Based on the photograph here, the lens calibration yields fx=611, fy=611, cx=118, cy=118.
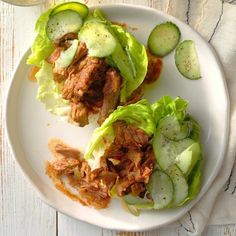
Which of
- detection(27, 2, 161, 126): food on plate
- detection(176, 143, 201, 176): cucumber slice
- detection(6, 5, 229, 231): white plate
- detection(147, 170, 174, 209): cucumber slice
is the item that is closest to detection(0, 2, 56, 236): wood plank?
detection(6, 5, 229, 231): white plate

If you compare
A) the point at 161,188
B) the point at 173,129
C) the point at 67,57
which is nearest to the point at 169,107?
the point at 173,129

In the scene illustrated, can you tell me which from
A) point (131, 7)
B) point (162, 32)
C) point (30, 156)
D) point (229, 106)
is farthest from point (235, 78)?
point (30, 156)

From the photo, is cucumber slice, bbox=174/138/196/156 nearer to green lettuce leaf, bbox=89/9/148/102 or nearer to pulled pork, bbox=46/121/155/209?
pulled pork, bbox=46/121/155/209

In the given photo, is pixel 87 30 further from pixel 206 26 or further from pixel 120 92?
pixel 206 26

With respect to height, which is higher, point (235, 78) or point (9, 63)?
point (235, 78)

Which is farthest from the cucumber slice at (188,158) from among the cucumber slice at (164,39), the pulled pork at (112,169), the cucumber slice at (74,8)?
the cucumber slice at (74,8)

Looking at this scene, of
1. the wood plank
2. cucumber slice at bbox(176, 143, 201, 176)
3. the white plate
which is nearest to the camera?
cucumber slice at bbox(176, 143, 201, 176)
